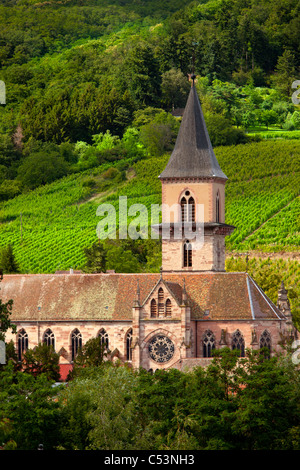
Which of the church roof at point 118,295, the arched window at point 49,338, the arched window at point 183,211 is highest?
the arched window at point 183,211

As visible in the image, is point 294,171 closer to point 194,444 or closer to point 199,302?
point 199,302

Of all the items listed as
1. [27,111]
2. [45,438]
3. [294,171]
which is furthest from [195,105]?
[27,111]

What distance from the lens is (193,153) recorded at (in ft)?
259

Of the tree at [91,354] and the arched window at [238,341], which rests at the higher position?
the arched window at [238,341]

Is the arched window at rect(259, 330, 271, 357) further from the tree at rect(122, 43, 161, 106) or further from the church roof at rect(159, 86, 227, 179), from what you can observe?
the tree at rect(122, 43, 161, 106)

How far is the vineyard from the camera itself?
110812mm

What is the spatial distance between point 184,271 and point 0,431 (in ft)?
88.5

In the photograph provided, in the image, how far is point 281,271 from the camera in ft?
327

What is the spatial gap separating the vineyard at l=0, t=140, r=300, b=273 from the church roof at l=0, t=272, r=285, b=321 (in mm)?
28756

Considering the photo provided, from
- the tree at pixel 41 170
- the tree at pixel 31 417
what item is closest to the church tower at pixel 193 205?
the tree at pixel 31 417

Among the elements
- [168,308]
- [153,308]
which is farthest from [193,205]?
[153,308]

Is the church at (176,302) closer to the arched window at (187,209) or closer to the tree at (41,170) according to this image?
the arched window at (187,209)

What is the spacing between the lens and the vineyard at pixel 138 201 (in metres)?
111

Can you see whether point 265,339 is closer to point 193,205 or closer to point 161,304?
point 161,304
